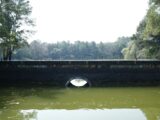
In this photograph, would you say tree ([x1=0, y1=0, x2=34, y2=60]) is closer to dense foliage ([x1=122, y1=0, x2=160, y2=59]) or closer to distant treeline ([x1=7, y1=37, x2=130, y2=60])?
dense foliage ([x1=122, y1=0, x2=160, y2=59])

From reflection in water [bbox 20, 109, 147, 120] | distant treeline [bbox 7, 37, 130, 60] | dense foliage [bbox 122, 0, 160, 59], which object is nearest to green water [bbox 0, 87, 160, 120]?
reflection in water [bbox 20, 109, 147, 120]

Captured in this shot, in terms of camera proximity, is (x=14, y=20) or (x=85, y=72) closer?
(x=85, y=72)

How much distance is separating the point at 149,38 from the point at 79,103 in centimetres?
2685

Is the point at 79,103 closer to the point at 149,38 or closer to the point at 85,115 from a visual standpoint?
the point at 85,115

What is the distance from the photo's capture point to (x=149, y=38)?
4703 cm

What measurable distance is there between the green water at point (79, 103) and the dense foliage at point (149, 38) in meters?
7.99

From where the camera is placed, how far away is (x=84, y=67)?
31.3m

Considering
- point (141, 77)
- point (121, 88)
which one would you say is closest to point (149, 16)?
point (141, 77)

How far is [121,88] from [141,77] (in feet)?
11.3

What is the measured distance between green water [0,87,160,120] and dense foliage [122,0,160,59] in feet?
26.2

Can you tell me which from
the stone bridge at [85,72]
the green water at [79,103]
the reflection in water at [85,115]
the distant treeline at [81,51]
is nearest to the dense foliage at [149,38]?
the stone bridge at [85,72]

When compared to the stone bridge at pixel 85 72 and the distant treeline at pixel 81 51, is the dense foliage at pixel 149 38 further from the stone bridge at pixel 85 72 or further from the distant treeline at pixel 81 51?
the distant treeline at pixel 81 51

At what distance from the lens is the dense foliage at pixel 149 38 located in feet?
112

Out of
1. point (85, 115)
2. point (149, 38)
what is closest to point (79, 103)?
point (85, 115)
